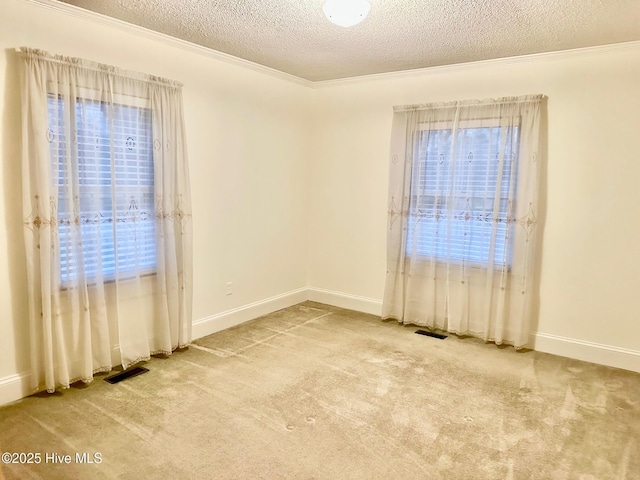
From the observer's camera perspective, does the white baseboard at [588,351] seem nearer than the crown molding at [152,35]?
No

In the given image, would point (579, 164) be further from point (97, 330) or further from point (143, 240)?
point (97, 330)

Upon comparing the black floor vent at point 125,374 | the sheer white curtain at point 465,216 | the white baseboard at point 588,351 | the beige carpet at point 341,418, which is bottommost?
the beige carpet at point 341,418

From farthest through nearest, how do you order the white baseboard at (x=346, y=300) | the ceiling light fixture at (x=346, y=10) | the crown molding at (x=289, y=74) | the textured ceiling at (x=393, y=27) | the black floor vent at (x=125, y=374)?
the white baseboard at (x=346, y=300)
the black floor vent at (x=125, y=374)
the crown molding at (x=289, y=74)
the textured ceiling at (x=393, y=27)
the ceiling light fixture at (x=346, y=10)

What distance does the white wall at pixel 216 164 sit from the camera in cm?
269

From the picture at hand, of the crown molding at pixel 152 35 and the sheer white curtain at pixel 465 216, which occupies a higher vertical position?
the crown molding at pixel 152 35

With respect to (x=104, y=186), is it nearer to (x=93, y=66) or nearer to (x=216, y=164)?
(x=93, y=66)

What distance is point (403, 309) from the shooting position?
4484 millimetres

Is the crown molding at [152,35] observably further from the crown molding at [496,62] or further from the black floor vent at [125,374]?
the black floor vent at [125,374]

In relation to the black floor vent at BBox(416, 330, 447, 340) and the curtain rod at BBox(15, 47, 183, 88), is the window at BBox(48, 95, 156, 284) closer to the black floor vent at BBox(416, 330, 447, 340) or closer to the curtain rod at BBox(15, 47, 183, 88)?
the curtain rod at BBox(15, 47, 183, 88)

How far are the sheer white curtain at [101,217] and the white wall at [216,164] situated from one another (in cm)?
12

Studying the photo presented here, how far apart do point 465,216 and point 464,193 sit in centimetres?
22

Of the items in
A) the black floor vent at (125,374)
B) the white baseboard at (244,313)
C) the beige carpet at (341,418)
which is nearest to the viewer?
the beige carpet at (341,418)

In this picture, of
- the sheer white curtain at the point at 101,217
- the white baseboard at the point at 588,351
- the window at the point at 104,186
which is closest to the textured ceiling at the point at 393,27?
the sheer white curtain at the point at 101,217

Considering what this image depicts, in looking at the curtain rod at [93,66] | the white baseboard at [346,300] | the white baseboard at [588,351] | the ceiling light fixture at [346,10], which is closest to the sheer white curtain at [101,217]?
the curtain rod at [93,66]
